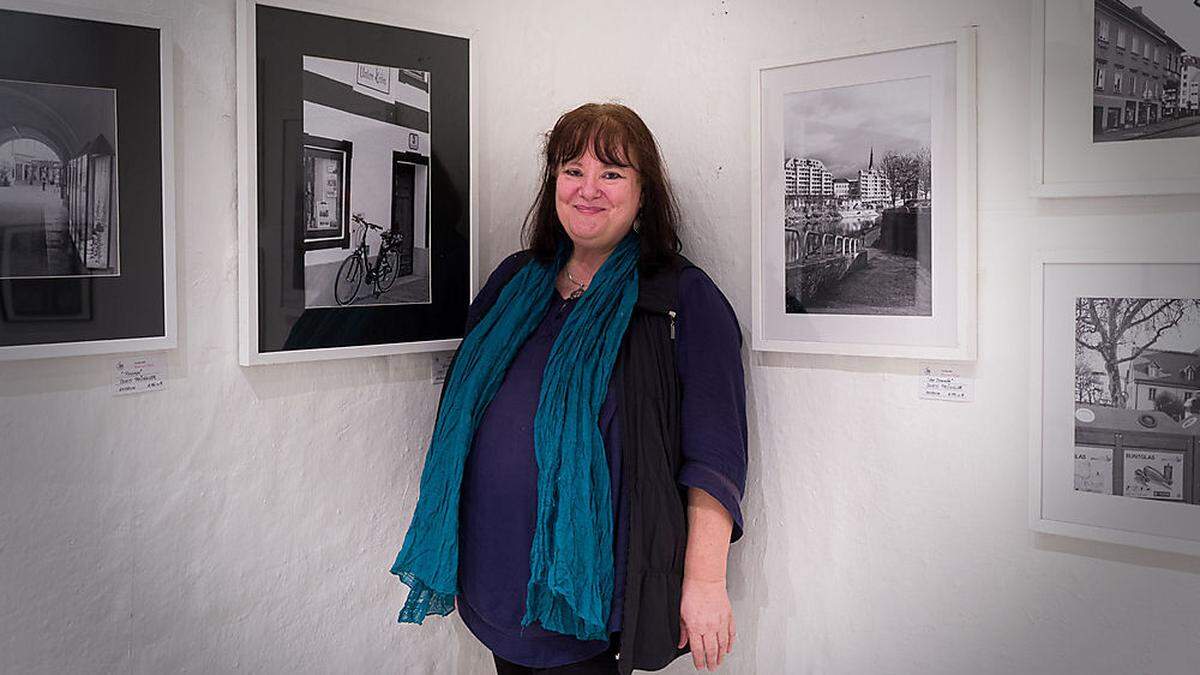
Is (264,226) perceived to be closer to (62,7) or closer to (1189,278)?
(62,7)

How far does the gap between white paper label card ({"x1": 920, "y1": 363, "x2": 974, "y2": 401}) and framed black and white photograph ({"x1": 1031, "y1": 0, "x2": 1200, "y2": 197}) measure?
28 cm

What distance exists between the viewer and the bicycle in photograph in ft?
5.49

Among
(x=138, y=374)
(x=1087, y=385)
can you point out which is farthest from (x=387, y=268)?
(x=1087, y=385)

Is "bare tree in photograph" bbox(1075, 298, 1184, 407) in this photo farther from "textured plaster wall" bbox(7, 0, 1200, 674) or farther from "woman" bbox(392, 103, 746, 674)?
"woman" bbox(392, 103, 746, 674)

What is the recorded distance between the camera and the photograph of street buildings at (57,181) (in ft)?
4.23

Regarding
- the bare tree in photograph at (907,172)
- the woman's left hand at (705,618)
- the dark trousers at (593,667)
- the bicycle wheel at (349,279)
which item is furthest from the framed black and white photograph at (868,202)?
the bicycle wheel at (349,279)

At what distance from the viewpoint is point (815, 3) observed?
1515 millimetres

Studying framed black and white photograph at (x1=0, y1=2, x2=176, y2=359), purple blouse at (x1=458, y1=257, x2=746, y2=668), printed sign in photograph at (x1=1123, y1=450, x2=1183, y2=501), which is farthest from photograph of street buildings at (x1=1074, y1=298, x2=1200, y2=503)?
framed black and white photograph at (x1=0, y1=2, x2=176, y2=359)

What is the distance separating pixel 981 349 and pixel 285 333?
1087 mm

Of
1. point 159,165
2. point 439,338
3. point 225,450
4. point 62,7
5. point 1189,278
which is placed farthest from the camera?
point 439,338

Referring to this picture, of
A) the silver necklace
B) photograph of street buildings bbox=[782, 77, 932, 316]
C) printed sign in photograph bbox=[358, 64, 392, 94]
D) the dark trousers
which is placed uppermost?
printed sign in photograph bbox=[358, 64, 392, 94]

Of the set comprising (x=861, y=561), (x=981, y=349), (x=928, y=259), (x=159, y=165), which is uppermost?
(x=159, y=165)

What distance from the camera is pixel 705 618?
1.47 m

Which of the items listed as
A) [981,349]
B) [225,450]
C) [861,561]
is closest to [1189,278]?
[981,349]
